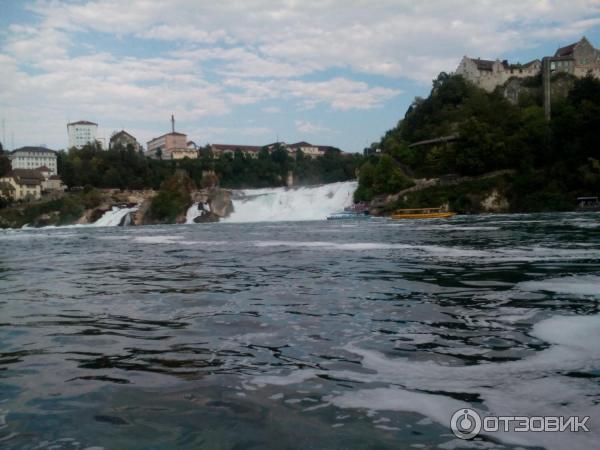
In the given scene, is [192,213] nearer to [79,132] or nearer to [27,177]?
[27,177]

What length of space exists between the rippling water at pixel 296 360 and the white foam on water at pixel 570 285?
1.4 inches

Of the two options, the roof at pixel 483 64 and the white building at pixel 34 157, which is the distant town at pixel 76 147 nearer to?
the white building at pixel 34 157

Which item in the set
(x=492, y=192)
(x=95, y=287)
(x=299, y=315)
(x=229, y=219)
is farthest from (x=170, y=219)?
(x=299, y=315)

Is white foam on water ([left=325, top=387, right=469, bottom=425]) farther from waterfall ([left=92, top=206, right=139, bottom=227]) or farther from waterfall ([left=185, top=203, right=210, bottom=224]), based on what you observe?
waterfall ([left=92, top=206, right=139, bottom=227])

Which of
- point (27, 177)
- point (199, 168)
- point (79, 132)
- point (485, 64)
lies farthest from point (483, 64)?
point (79, 132)

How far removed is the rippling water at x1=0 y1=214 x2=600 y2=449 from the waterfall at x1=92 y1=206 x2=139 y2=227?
63.2m

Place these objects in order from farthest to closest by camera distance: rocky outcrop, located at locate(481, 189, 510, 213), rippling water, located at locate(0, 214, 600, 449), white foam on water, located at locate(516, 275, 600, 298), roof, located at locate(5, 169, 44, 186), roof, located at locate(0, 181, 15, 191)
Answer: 1. roof, located at locate(5, 169, 44, 186)
2. roof, located at locate(0, 181, 15, 191)
3. rocky outcrop, located at locate(481, 189, 510, 213)
4. white foam on water, located at locate(516, 275, 600, 298)
5. rippling water, located at locate(0, 214, 600, 449)

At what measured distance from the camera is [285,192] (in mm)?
76938

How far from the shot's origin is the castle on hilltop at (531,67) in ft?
290

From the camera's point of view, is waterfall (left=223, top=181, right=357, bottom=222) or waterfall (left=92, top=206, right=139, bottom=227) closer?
waterfall (left=92, top=206, right=139, bottom=227)

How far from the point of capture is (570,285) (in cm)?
945

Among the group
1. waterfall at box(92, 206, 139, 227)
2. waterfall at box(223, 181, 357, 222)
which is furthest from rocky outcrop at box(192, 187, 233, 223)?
waterfall at box(92, 206, 139, 227)

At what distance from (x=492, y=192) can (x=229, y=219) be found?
37996 mm

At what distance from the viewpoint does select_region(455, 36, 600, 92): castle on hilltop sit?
8838cm
